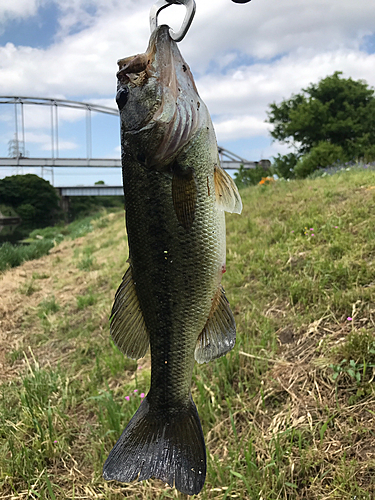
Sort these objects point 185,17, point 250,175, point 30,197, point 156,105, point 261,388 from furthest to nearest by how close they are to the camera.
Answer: point 30,197
point 250,175
point 261,388
point 156,105
point 185,17

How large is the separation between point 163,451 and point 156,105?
1285 millimetres

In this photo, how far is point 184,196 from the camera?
1.37 meters

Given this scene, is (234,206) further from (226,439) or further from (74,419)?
(74,419)

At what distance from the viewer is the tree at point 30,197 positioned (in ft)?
46.0

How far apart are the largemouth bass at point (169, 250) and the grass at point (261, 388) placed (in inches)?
50.3

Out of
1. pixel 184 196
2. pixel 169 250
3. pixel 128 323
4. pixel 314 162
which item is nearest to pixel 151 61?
pixel 184 196

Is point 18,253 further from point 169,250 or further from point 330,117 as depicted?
point 330,117

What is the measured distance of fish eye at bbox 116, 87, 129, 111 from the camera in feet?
4.62

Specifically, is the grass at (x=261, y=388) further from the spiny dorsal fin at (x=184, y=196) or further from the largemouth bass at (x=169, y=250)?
the spiny dorsal fin at (x=184, y=196)

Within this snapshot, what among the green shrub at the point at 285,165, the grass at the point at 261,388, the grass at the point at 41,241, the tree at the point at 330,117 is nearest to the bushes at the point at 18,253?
the grass at the point at 41,241

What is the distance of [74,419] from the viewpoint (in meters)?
3.79

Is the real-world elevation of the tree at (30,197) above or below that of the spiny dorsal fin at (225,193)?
above

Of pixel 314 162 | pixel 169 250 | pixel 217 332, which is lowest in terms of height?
pixel 217 332

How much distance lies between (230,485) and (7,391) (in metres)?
2.97
